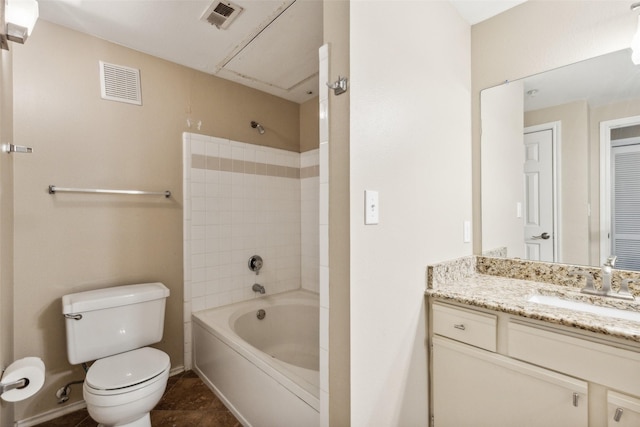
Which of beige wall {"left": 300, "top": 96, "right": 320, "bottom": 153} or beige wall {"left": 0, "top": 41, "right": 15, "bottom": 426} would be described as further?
beige wall {"left": 300, "top": 96, "right": 320, "bottom": 153}

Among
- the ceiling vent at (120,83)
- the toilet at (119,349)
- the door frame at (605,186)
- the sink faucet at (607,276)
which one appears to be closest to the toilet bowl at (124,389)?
the toilet at (119,349)

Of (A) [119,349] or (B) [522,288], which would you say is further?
(A) [119,349]

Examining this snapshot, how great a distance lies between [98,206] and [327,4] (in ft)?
5.97

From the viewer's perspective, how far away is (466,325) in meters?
1.32

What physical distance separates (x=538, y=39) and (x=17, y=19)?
2.33 meters

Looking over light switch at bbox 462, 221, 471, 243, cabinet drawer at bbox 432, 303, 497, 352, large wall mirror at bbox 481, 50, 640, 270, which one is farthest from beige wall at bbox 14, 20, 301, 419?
large wall mirror at bbox 481, 50, 640, 270

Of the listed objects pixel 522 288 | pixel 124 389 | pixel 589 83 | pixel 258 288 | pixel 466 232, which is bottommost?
pixel 124 389

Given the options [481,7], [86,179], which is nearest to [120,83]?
[86,179]

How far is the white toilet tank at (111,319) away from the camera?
1.61 meters

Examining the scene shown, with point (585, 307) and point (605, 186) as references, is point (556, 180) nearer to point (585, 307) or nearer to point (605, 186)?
point (605, 186)

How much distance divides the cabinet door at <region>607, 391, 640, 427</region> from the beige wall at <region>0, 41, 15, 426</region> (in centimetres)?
224

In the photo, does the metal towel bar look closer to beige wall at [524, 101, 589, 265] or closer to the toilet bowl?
the toilet bowl

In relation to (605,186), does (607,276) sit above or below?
below

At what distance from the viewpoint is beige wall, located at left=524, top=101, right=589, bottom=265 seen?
1486 millimetres
